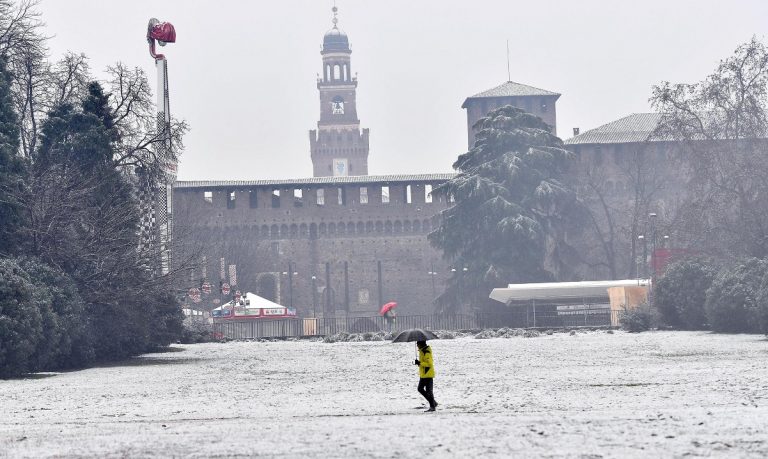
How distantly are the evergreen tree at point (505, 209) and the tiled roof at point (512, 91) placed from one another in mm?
23691

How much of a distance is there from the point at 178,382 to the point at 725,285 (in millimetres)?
21815

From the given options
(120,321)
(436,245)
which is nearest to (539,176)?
(436,245)

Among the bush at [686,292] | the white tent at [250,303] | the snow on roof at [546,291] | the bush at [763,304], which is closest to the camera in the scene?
the bush at [763,304]

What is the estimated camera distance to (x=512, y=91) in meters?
95.1

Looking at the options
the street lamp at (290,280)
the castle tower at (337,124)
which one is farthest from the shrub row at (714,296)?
the castle tower at (337,124)

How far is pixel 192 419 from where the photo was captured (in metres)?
16.4

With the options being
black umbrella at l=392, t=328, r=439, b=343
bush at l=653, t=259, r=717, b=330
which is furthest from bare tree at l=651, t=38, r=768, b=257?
black umbrella at l=392, t=328, r=439, b=343

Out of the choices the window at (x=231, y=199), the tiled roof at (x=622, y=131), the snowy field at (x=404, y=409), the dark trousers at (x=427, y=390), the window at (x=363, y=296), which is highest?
the tiled roof at (x=622, y=131)

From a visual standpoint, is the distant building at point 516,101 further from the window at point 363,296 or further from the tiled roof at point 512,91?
the window at point 363,296

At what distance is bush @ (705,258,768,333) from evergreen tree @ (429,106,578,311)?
844 inches

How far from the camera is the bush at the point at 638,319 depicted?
50.0 meters

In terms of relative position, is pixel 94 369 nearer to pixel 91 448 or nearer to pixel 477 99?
pixel 91 448

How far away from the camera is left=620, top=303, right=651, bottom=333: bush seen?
164ft

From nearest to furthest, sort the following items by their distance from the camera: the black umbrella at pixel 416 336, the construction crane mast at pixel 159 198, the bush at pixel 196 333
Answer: the black umbrella at pixel 416 336 → the construction crane mast at pixel 159 198 → the bush at pixel 196 333
